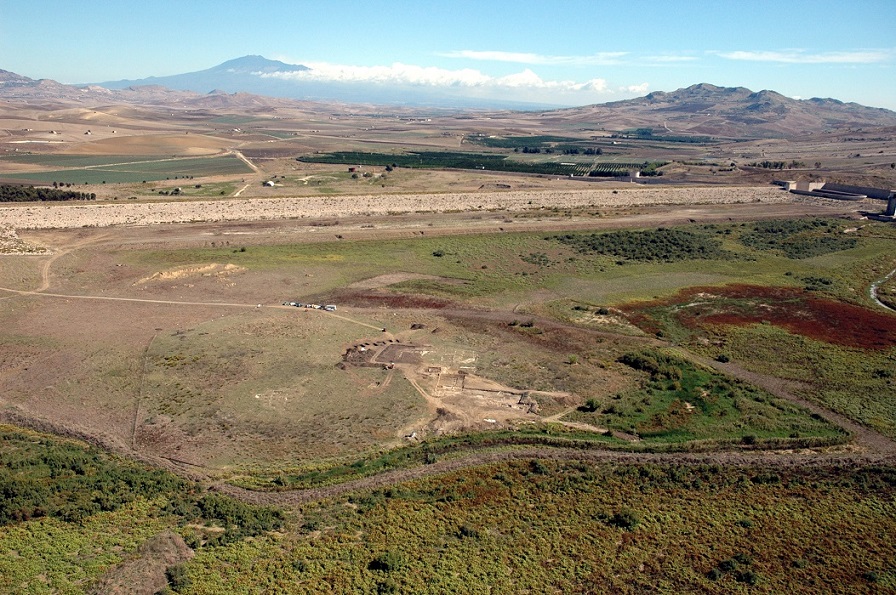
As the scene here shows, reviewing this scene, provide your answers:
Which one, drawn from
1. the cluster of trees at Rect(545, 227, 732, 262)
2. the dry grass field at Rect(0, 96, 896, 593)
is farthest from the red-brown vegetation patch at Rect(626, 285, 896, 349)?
the cluster of trees at Rect(545, 227, 732, 262)

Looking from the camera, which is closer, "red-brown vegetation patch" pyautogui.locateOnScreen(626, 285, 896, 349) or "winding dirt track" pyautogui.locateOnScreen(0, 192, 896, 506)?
"winding dirt track" pyautogui.locateOnScreen(0, 192, 896, 506)

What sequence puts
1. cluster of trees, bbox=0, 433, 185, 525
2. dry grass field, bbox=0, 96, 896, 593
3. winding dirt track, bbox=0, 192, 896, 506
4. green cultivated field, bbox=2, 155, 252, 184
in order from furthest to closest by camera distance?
1. green cultivated field, bbox=2, 155, 252, 184
2. winding dirt track, bbox=0, 192, 896, 506
3. cluster of trees, bbox=0, 433, 185, 525
4. dry grass field, bbox=0, 96, 896, 593

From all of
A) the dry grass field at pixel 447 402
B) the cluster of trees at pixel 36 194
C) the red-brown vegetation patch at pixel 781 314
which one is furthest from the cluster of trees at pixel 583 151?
the red-brown vegetation patch at pixel 781 314

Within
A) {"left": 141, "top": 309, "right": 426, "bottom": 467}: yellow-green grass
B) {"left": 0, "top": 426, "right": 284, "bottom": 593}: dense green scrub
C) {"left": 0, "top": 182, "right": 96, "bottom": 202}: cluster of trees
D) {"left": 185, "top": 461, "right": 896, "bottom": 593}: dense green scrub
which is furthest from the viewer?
{"left": 0, "top": 182, "right": 96, "bottom": 202}: cluster of trees

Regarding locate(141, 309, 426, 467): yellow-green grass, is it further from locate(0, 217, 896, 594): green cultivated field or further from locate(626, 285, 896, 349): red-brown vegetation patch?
locate(626, 285, 896, 349): red-brown vegetation patch

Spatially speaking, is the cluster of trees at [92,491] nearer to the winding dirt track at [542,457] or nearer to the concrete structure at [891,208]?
the winding dirt track at [542,457]

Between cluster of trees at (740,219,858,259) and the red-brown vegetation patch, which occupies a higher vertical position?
cluster of trees at (740,219,858,259)
